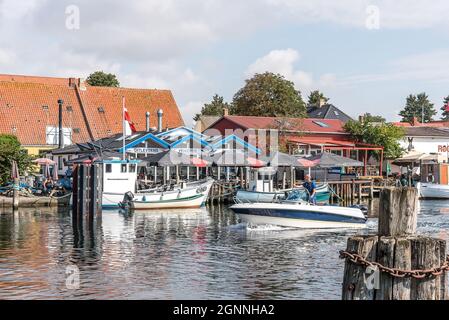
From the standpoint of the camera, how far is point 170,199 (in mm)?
46062

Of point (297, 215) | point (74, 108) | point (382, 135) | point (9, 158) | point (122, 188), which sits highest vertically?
point (74, 108)

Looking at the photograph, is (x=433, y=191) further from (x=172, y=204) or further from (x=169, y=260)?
(x=169, y=260)

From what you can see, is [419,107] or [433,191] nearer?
[433,191]

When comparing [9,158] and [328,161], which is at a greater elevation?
[9,158]

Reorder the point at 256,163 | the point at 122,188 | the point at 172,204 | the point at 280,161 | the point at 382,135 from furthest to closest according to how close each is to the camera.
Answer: the point at 382,135 → the point at 280,161 → the point at 256,163 → the point at 122,188 → the point at 172,204

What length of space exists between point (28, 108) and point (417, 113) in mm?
112762

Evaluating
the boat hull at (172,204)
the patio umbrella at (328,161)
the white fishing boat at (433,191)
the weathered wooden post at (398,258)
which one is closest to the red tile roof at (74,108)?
the patio umbrella at (328,161)

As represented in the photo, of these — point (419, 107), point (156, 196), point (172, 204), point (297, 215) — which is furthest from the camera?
point (419, 107)

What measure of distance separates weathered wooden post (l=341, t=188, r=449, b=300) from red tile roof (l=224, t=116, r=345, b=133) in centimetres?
6225

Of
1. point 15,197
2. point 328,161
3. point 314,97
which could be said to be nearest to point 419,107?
point 314,97

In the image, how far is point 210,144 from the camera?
5600 cm

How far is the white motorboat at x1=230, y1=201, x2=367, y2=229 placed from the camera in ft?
103

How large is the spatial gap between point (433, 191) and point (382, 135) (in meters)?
12.2
